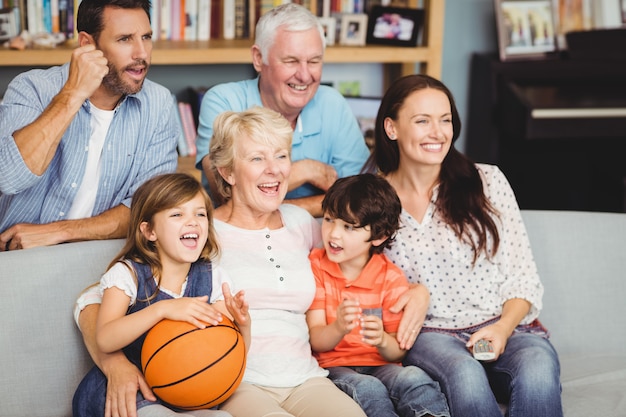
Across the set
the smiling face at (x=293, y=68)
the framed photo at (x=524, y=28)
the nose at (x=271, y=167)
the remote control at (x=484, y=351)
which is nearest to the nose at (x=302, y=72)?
the smiling face at (x=293, y=68)

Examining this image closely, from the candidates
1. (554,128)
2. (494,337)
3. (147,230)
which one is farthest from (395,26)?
(147,230)

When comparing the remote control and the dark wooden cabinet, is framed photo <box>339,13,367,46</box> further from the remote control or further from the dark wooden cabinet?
the remote control

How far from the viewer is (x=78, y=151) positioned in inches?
99.0

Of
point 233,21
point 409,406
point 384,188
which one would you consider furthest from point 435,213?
point 233,21

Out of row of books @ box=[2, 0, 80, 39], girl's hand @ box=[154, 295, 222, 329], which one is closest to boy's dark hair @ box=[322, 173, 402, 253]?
girl's hand @ box=[154, 295, 222, 329]

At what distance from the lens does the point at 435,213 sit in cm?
242

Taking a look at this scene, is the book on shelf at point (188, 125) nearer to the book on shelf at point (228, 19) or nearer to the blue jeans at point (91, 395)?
the book on shelf at point (228, 19)

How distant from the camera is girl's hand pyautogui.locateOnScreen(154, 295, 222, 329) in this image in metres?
1.93

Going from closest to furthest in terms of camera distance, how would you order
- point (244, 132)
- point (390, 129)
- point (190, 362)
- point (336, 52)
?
point (190, 362) → point (244, 132) → point (390, 129) → point (336, 52)

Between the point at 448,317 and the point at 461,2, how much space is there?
8.03ft

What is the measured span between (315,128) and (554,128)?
1.41 meters

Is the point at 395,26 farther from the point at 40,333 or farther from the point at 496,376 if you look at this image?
the point at 40,333

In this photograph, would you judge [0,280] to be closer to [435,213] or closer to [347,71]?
[435,213]

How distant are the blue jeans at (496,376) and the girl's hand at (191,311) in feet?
2.03
